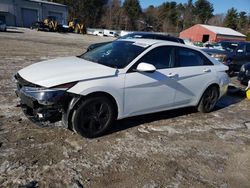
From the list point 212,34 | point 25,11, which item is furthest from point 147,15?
point 25,11

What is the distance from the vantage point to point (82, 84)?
411cm

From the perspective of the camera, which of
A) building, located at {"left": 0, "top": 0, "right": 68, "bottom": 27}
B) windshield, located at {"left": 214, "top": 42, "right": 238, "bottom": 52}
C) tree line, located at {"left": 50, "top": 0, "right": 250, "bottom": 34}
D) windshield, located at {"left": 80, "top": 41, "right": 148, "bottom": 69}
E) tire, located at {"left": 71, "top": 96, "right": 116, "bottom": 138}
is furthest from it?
tree line, located at {"left": 50, "top": 0, "right": 250, "bottom": 34}

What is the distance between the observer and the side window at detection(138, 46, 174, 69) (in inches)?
196

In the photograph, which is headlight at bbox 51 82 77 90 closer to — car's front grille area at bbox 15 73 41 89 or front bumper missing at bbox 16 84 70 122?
front bumper missing at bbox 16 84 70 122

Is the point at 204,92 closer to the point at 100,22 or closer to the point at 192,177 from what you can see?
the point at 192,177

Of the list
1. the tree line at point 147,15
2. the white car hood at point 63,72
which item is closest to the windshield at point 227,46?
the white car hood at point 63,72

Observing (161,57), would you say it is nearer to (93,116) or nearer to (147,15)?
(93,116)

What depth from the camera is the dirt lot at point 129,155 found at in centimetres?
342

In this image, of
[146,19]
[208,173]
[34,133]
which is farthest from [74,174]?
[146,19]

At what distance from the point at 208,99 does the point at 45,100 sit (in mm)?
3994

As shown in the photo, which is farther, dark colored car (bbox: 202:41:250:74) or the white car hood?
dark colored car (bbox: 202:41:250:74)

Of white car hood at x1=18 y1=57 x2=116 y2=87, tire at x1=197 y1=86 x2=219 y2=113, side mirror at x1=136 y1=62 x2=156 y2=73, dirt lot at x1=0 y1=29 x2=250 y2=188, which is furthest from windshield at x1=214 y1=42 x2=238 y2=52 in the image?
white car hood at x1=18 y1=57 x2=116 y2=87

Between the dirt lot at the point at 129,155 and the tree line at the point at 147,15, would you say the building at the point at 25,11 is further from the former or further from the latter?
the dirt lot at the point at 129,155

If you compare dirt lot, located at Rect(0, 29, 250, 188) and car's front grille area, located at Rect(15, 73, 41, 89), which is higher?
car's front grille area, located at Rect(15, 73, 41, 89)
